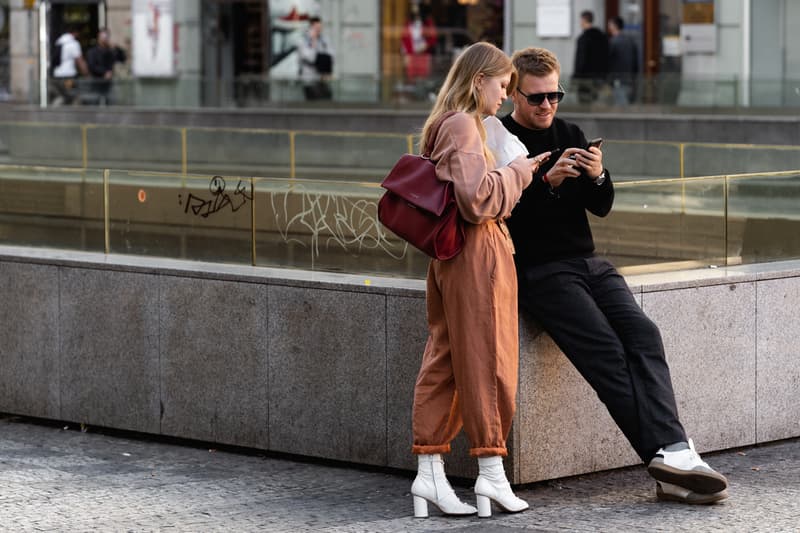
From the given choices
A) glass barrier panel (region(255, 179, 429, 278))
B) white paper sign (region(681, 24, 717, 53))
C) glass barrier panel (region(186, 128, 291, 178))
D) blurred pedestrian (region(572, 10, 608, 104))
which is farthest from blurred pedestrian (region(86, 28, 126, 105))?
glass barrier panel (region(255, 179, 429, 278))

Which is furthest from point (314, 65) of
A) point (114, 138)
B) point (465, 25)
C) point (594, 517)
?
point (594, 517)

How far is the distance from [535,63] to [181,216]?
3037 millimetres

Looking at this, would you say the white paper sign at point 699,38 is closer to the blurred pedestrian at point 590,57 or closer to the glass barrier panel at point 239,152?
the blurred pedestrian at point 590,57

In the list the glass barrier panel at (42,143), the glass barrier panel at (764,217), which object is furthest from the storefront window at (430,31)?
the glass barrier panel at (764,217)

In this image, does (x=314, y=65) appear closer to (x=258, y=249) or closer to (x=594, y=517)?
(x=258, y=249)

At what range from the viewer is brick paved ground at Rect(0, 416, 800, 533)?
22.7ft

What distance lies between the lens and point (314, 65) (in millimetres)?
32594

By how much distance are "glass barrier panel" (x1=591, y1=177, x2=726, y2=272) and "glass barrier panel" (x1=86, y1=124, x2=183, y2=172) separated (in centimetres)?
1580

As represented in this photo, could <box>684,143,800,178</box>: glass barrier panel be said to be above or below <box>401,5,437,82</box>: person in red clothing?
below

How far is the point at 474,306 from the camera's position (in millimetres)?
6828

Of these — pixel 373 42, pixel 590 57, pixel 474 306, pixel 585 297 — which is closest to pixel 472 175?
pixel 474 306

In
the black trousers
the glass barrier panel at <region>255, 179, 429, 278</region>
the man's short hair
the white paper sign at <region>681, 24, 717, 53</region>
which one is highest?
the white paper sign at <region>681, 24, 717, 53</region>

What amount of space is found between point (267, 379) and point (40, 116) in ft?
76.3

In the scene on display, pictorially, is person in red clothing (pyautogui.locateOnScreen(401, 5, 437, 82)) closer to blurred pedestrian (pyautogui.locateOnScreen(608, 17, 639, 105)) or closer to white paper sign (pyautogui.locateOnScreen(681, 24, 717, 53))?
blurred pedestrian (pyautogui.locateOnScreen(608, 17, 639, 105))
